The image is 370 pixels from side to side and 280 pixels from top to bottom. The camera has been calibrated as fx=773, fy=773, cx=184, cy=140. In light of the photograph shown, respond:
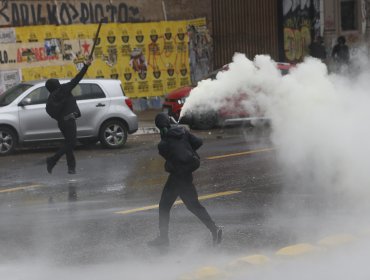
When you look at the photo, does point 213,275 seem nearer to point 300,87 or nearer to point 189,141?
point 189,141

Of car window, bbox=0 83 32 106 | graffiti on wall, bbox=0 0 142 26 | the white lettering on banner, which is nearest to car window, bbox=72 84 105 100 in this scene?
car window, bbox=0 83 32 106

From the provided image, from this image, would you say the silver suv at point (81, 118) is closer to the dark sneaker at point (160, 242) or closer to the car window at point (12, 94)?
the car window at point (12, 94)

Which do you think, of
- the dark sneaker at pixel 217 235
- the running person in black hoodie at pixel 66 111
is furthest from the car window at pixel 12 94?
the dark sneaker at pixel 217 235

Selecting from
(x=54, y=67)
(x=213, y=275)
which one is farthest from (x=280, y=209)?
(x=54, y=67)

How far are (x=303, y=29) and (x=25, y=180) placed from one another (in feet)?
58.9

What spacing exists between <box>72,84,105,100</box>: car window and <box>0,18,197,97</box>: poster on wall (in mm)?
5350

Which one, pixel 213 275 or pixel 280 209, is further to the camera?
pixel 280 209

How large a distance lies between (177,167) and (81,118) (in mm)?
9505

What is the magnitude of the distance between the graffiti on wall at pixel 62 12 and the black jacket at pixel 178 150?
14817mm

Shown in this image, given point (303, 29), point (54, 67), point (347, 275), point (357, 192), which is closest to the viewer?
point (347, 275)

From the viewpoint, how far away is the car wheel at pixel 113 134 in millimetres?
18094

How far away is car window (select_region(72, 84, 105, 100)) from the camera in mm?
17922

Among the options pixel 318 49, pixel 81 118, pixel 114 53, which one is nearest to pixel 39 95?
pixel 81 118

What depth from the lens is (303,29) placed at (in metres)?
29.6
